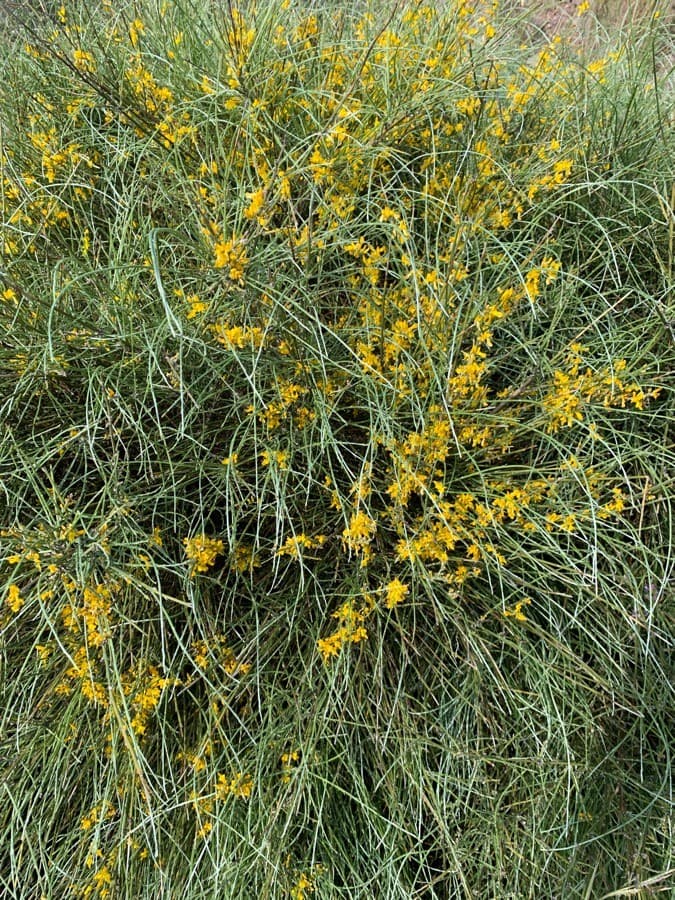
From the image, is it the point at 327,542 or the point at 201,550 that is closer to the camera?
the point at 201,550

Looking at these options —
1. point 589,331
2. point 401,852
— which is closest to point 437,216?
point 589,331

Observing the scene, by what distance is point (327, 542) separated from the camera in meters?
1.36

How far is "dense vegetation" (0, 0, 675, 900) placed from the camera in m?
1.21

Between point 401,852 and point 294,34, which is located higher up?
point 294,34

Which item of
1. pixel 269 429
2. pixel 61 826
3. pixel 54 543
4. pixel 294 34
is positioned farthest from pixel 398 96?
pixel 61 826

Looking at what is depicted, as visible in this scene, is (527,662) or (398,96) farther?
A: (398,96)

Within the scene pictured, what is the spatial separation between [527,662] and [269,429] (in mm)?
709

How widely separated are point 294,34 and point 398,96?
44cm

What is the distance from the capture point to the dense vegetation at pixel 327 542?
47.6 inches

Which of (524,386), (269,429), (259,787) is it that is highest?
(524,386)

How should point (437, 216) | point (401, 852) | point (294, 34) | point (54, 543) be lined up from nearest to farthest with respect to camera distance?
point (54, 543), point (401, 852), point (437, 216), point (294, 34)

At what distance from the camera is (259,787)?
3.88 ft

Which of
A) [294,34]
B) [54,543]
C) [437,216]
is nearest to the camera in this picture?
[54,543]

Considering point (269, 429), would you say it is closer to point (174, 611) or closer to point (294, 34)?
point (174, 611)
